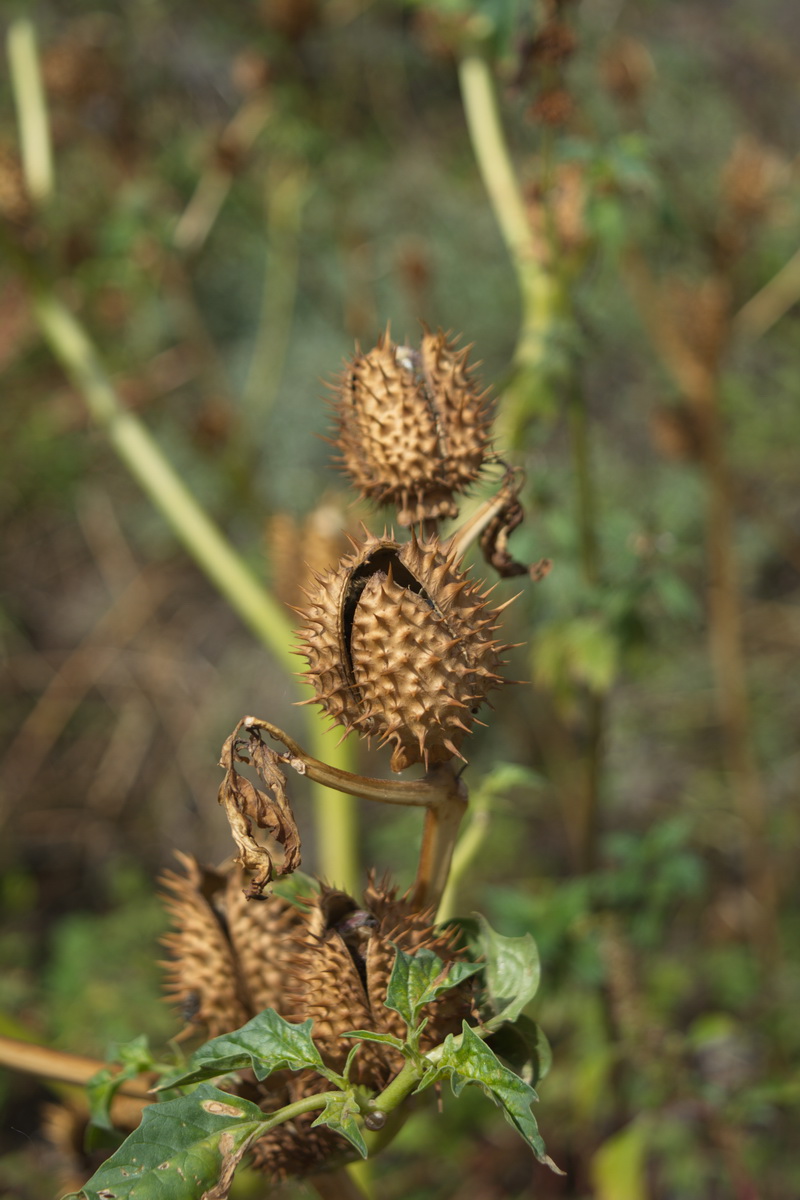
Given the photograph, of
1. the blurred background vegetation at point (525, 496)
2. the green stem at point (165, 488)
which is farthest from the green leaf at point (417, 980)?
the green stem at point (165, 488)

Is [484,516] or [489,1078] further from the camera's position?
[484,516]

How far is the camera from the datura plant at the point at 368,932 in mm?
883

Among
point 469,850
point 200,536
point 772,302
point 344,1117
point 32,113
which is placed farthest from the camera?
point 772,302

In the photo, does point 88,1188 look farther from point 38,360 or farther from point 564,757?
point 38,360


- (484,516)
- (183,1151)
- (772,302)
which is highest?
(772,302)

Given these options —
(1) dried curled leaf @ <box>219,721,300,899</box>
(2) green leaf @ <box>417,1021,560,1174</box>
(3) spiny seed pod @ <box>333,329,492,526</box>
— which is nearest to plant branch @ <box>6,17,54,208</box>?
(3) spiny seed pod @ <box>333,329,492,526</box>

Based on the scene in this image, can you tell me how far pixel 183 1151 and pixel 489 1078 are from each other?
0.27 meters

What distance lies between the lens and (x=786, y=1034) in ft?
8.11

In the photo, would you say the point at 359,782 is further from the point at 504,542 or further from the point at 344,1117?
the point at 504,542

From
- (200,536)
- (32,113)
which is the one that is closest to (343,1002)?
(200,536)

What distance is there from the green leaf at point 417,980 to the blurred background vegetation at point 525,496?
1.15ft

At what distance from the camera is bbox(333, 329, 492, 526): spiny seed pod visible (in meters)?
1.15

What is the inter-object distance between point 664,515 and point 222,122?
177 inches

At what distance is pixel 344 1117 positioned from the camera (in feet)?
2.80
